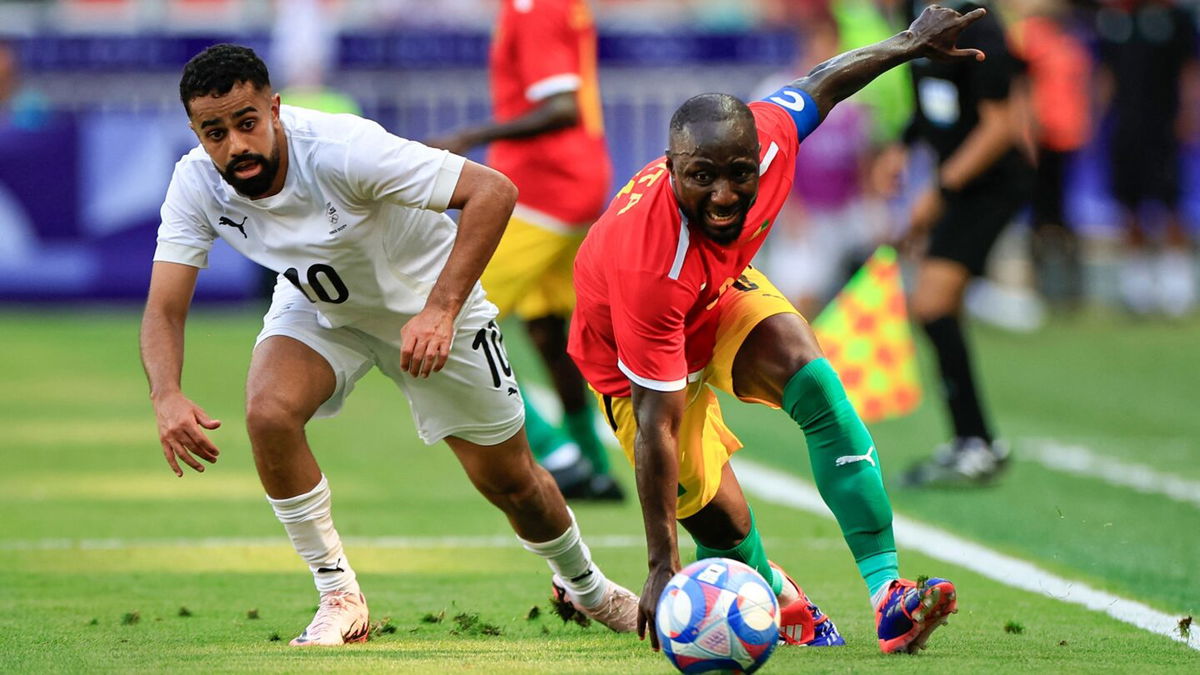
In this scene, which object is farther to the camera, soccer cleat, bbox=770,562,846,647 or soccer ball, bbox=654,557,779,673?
soccer cleat, bbox=770,562,846,647

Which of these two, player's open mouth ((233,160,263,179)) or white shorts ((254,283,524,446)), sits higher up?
player's open mouth ((233,160,263,179))

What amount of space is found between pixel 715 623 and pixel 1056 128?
44.3ft

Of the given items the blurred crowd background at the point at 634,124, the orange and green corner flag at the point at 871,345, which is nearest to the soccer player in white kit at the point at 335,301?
the orange and green corner flag at the point at 871,345

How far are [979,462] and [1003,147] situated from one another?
1644mm

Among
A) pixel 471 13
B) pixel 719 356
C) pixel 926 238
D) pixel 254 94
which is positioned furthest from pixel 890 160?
pixel 471 13

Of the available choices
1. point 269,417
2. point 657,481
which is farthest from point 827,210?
point 657,481

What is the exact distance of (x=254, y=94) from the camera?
5750 mm

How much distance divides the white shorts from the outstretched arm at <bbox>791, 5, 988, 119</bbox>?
52.7 inches

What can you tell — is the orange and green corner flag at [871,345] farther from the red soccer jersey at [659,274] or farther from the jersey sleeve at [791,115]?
the red soccer jersey at [659,274]

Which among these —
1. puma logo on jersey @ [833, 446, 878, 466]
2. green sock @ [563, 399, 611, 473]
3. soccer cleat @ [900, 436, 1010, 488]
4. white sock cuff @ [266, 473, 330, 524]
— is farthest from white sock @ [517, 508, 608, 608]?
soccer cleat @ [900, 436, 1010, 488]

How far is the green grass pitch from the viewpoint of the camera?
18.9 ft

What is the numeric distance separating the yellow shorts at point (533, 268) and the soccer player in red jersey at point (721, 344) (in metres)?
3.14

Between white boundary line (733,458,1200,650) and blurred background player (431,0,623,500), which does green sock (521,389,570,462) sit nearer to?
blurred background player (431,0,623,500)

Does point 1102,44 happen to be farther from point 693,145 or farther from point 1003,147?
point 693,145
